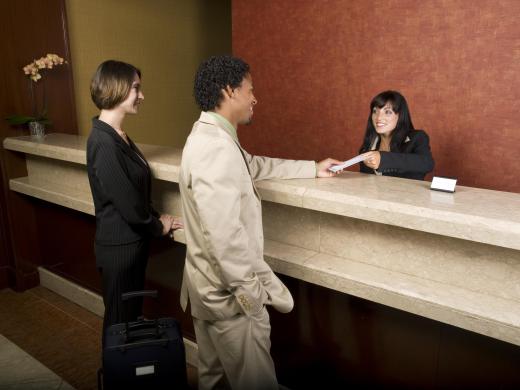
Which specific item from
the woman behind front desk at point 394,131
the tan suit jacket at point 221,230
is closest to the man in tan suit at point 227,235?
the tan suit jacket at point 221,230

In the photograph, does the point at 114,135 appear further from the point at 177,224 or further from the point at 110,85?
the point at 177,224

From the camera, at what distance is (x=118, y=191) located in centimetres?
200

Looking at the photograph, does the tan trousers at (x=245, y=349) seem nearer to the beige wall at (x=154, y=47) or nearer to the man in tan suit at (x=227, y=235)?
the man in tan suit at (x=227, y=235)

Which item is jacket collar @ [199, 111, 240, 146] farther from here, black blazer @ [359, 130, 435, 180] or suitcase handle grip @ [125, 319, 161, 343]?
suitcase handle grip @ [125, 319, 161, 343]

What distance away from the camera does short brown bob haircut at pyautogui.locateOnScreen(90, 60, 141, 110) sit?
2057 mm

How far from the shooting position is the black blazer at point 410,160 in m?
1.98

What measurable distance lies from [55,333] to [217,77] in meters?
2.27

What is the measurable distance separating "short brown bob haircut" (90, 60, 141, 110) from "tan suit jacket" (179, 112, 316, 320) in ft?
2.28

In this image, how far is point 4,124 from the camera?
10.7ft

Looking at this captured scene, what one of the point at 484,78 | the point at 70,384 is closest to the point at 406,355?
the point at 70,384

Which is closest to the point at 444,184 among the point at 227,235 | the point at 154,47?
the point at 227,235

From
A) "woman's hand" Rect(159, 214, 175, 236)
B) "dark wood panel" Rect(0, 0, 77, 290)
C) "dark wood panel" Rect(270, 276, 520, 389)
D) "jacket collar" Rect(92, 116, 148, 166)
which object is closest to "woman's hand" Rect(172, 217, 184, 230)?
"woman's hand" Rect(159, 214, 175, 236)

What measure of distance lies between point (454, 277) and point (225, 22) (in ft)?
16.0

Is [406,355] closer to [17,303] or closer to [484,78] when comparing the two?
[484,78]
